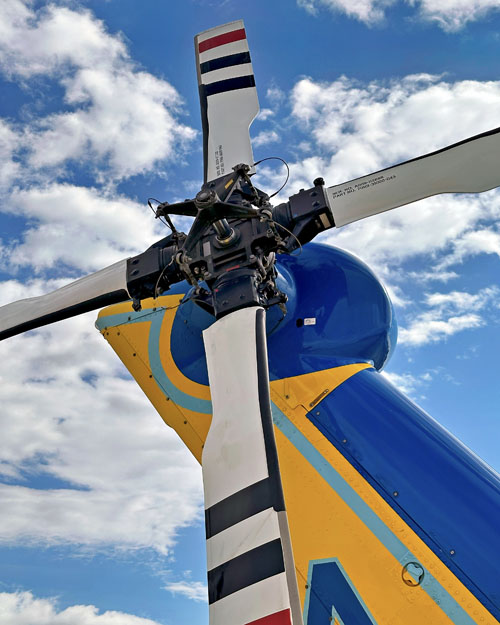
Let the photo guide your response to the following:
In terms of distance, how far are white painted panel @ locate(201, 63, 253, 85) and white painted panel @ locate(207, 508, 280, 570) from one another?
15.7 feet

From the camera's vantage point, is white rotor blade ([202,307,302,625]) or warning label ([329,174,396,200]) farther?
warning label ([329,174,396,200])

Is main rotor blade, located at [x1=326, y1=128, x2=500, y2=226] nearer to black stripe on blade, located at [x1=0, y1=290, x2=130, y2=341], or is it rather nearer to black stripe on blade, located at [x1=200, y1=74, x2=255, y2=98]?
black stripe on blade, located at [x1=200, y1=74, x2=255, y2=98]

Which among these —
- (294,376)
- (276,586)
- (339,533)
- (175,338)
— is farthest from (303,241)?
(276,586)

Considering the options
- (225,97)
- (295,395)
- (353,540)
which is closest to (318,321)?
(295,395)

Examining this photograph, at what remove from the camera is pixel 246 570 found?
2.79 m

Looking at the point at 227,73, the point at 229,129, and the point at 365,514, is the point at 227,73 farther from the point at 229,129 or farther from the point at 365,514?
the point at 365,514

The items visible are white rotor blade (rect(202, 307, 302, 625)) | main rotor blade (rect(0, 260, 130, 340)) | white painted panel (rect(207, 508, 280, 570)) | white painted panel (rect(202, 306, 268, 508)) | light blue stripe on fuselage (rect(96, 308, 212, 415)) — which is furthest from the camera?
light blue stripe on fuselage (rect(96, 308, 212, 415))

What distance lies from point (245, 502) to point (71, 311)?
10.4 ft

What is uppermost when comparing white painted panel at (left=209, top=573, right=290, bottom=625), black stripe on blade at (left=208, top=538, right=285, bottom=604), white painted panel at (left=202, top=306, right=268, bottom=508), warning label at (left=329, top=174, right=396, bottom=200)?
warning label at (left=329, top=174, right=396, bottom=200)

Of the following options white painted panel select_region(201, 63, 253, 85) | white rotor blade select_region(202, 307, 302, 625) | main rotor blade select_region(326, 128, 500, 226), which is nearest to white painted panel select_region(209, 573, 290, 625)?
white rotor blade select_region(202, 307, 302, 625)

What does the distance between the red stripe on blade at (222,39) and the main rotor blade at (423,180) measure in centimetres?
248

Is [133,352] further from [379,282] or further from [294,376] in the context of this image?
[379,282]

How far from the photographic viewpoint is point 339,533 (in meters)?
4.50

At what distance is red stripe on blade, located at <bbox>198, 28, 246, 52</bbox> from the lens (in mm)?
6082
